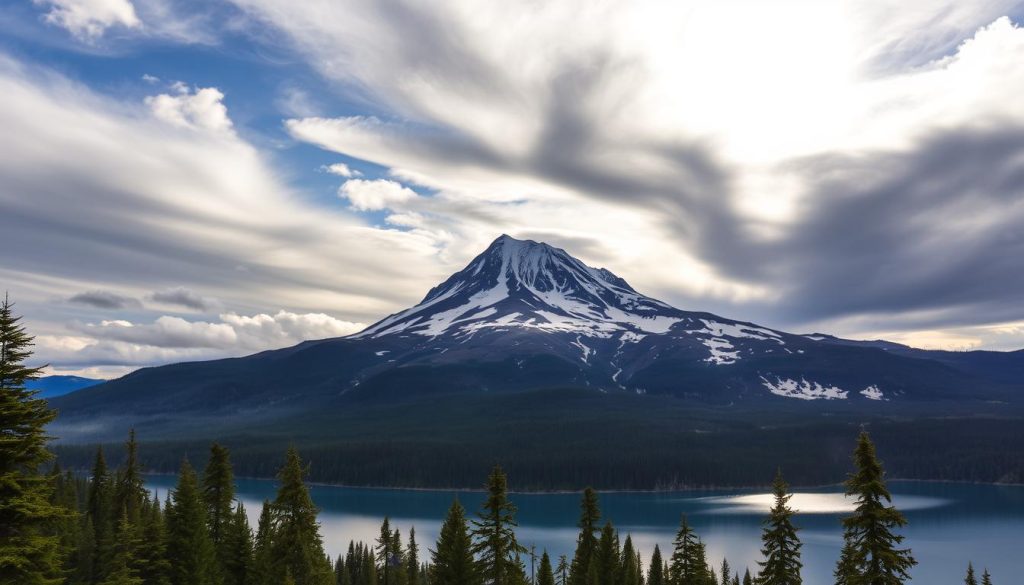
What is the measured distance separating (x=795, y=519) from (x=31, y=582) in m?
174

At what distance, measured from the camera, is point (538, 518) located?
174 metres

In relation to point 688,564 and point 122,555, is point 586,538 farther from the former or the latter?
point 122,555

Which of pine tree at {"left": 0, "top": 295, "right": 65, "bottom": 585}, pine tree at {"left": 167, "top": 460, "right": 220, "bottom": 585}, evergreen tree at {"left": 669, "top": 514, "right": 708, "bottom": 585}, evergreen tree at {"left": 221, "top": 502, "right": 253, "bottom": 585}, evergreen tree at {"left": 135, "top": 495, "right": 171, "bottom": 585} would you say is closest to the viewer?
pine tree at {"left": 0, "top": 295, "right": 65, "bottom": 585}

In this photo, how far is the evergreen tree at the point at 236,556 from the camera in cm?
4284

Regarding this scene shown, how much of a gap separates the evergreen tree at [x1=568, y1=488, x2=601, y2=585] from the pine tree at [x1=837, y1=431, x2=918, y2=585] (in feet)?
93.0

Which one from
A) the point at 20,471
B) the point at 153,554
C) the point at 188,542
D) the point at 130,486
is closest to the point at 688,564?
the point at 188,542

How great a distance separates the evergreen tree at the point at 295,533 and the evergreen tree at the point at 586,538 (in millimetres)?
23492

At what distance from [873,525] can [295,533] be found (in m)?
22.7

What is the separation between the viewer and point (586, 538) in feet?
185

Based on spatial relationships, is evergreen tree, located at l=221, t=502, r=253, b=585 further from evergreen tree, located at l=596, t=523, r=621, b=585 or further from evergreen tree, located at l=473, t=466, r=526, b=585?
evergreen tree, located at l=596, t=523, r=621, b=585

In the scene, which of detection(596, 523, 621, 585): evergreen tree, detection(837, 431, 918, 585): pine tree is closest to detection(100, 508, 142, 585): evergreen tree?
detection(837, 431, 918, 585): pine tree

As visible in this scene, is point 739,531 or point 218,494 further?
point 739,531

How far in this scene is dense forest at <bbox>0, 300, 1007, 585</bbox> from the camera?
60.0 ft

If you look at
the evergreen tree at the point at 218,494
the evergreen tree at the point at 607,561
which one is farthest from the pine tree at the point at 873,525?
the evergreen tree at the point at 218,494
